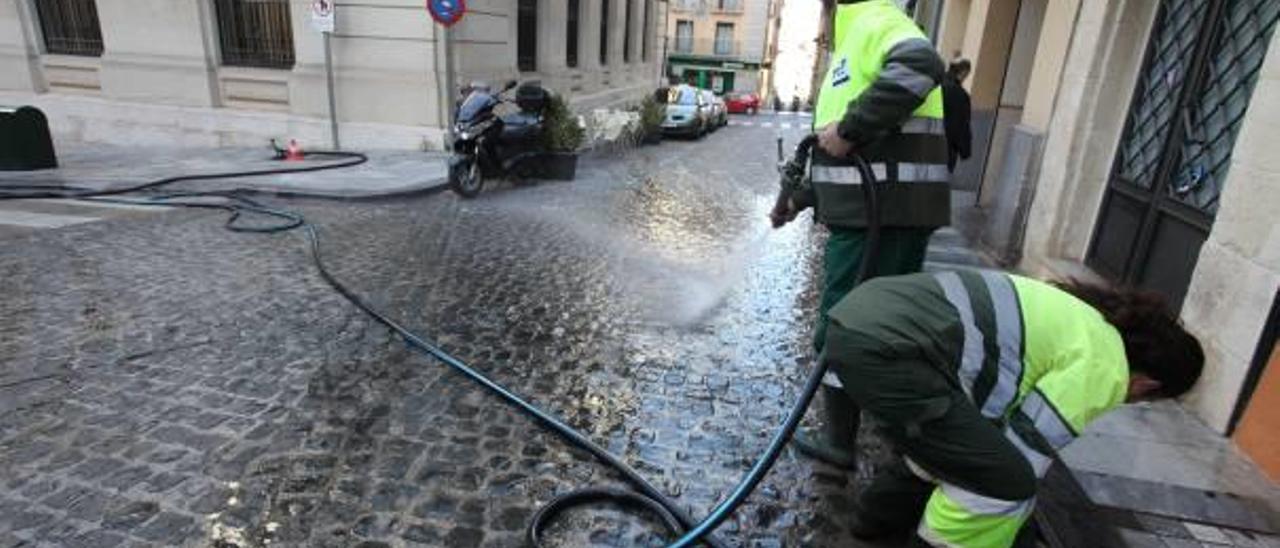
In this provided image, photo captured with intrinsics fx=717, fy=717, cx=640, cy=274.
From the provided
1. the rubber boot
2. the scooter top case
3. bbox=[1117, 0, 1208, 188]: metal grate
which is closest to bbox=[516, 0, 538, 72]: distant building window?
the scooter top case

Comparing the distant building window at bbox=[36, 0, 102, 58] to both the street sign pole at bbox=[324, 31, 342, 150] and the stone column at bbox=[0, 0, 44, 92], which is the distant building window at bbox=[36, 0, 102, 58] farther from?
the street sign pole at bbox=[324, 31, 342, 150]

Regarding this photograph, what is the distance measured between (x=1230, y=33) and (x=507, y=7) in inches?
420

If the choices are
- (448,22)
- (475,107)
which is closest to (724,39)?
(448,22)

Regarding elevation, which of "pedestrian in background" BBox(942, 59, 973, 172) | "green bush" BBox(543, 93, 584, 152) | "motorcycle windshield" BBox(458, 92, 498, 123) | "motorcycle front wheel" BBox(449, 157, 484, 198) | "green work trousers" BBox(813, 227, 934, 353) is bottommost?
"motorcycle front wheel" BBox(449, 157, 484, 198)

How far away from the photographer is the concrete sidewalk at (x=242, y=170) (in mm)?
8172

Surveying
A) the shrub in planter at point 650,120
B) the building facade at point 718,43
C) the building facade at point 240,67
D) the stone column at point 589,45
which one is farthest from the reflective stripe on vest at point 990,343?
the building facade at point 718,43

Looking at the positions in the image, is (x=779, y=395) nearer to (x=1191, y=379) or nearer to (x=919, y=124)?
(x=919, y=124)

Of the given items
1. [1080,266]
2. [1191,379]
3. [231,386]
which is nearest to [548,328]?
[231,386]

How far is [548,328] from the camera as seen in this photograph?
4473 millimetres

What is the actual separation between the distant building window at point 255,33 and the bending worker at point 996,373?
1197cm

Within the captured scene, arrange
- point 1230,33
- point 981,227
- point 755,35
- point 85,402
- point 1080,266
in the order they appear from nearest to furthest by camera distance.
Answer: point 85,402 < point 1230,33 < point 1080,266 < point 981,227 < point 755,35

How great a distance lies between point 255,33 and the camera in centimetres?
1162

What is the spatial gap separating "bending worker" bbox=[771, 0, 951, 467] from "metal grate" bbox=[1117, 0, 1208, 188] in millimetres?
2792

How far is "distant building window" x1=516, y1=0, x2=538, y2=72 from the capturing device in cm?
1377
